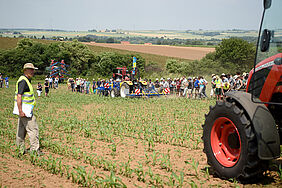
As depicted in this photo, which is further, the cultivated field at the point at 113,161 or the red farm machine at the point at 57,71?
the red farm machine at the point at 57,71

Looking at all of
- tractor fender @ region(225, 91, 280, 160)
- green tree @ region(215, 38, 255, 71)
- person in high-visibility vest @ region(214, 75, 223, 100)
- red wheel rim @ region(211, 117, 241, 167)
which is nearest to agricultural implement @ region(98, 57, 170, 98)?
person in high-visibility vest @ region(214, 75, 223, 100)

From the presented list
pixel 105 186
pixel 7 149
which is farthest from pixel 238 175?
pixel 7 149

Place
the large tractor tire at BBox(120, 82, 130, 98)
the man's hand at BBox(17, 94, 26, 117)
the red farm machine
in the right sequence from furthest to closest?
the red farm machine, the large tractor tire at BBox(120, 82, 130, 98), the man's hand at BBox(17, 94, 26, 117)

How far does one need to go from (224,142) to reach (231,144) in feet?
0.62

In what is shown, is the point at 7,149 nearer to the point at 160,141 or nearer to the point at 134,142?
the point at 134,142

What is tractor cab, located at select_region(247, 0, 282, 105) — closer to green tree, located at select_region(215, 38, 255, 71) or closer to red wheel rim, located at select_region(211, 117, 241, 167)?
red wheel rim, located at select_region(211, 117, 241, 167)

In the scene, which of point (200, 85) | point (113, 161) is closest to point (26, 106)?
point (113, 161)

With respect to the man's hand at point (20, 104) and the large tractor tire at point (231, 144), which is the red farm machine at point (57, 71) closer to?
the man's hand at point (20, 104)

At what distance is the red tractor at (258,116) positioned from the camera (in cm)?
372

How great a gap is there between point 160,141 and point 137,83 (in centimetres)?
1271

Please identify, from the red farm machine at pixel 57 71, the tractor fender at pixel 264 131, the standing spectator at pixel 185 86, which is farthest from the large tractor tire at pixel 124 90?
the red farm machine at pixel 57 71

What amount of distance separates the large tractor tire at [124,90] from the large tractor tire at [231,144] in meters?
15.2

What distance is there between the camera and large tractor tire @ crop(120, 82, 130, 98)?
19766mm

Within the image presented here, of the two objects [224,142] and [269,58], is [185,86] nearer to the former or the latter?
[224,142]
